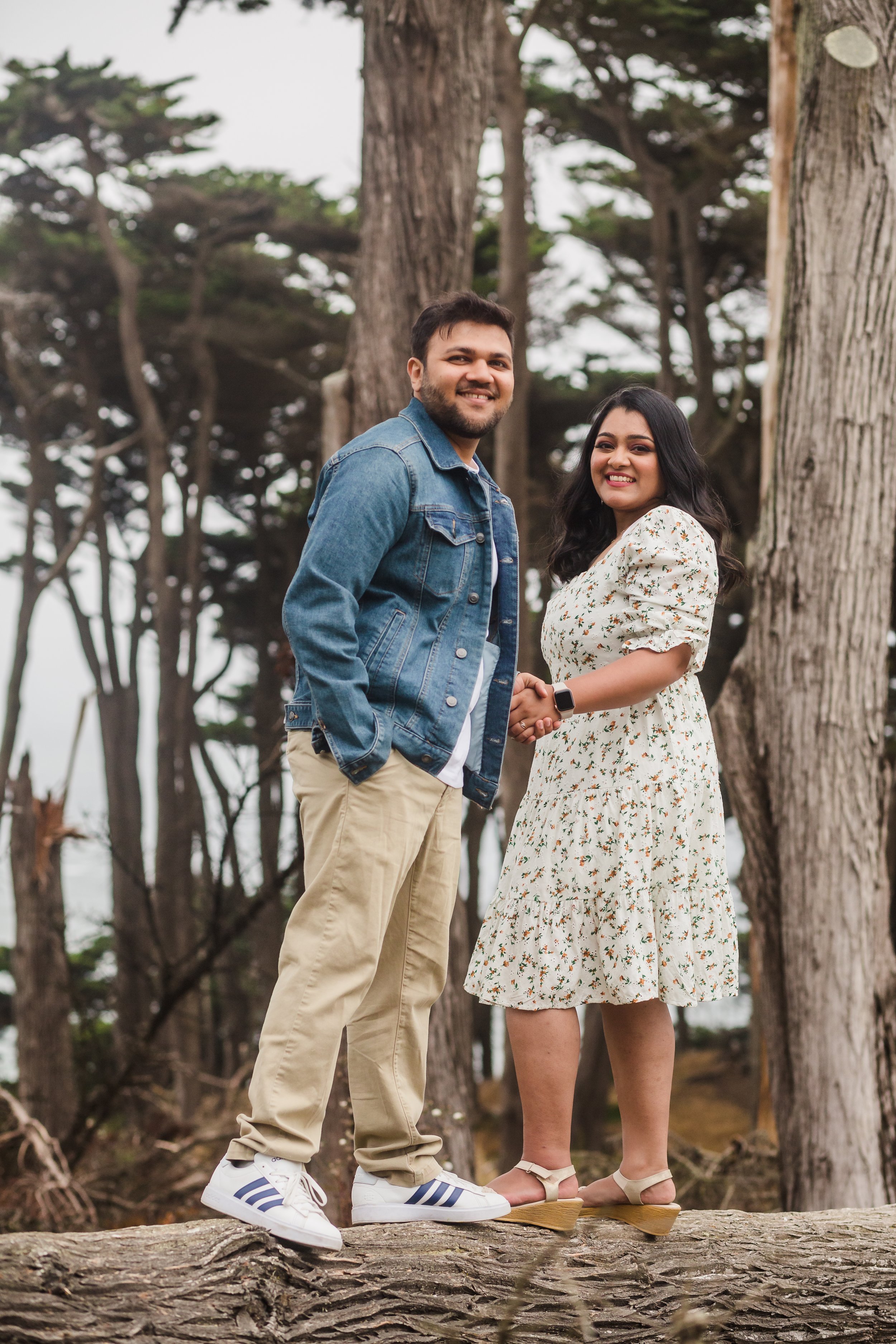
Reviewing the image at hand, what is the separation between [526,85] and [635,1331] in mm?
11458

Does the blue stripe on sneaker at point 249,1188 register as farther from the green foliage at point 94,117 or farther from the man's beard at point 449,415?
the green foliage at point 94,117

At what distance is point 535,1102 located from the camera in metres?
2.95

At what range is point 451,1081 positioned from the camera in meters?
5.46

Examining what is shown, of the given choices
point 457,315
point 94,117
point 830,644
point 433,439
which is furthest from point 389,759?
point 94,117

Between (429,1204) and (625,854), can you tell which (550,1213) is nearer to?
(429,1204)

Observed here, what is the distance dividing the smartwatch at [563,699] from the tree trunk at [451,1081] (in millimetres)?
2625

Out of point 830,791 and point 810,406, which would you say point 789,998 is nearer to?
point 830,791

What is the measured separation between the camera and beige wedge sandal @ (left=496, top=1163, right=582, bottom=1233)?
2.91 meters

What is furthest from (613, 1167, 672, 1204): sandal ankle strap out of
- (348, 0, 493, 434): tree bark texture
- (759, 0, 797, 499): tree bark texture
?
(759, 0, 797, 499): tree bark texture

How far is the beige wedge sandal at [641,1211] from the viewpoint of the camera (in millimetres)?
3023

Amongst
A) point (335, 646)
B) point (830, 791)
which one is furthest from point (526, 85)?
point (335, 646)

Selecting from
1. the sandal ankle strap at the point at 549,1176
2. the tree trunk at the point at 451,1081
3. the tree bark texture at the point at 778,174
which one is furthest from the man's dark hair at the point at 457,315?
the tree bark texture at the point at 778,174

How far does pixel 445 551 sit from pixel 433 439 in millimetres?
267

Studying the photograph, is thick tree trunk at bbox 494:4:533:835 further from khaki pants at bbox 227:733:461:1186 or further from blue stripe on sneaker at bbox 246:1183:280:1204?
blue stripe on sneaker at bbox 246:1183:280:1204
